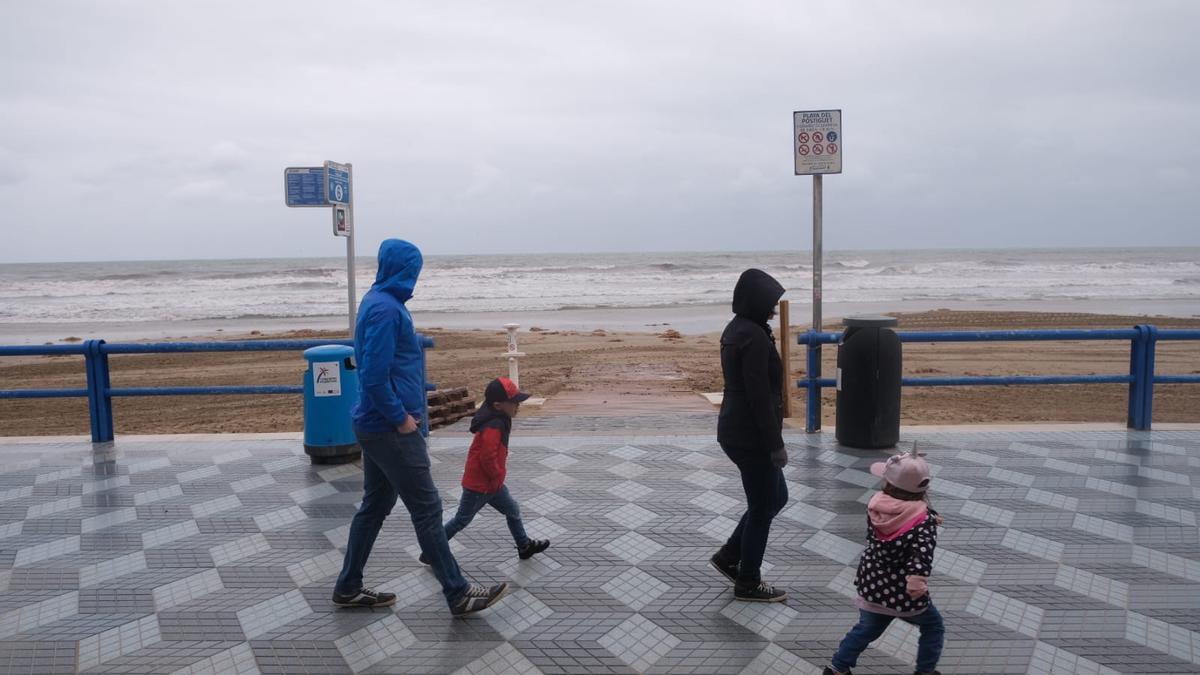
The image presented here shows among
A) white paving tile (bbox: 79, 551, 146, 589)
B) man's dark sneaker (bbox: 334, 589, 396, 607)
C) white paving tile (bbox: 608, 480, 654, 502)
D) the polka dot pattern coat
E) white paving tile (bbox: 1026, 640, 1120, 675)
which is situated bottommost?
white paving tile (bbox: 1026, 640, 1120, 675)

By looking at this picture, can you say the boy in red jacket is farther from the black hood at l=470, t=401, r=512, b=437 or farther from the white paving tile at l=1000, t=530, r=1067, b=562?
the white paving tile at l=1000, t=530, r=1067, b=562

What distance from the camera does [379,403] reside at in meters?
4.02

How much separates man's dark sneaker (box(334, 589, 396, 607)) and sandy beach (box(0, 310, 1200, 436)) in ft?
18.7

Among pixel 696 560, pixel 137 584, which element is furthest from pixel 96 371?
pixel 696 560

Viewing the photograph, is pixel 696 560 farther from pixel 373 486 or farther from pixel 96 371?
pixel 96 371

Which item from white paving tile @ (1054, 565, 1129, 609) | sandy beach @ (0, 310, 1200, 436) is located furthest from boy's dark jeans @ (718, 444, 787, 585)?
sandy beach @ (0, 310, 1200, 436)

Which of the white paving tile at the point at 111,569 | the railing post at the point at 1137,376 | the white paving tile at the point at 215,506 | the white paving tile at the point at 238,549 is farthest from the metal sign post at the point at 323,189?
the railing post at the point at 1137,376

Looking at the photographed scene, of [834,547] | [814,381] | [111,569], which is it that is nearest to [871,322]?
[814,381]

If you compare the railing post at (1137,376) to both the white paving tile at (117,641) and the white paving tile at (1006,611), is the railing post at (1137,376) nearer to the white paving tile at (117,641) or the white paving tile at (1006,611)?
the white paving tile at (1006,611)

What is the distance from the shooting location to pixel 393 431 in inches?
163

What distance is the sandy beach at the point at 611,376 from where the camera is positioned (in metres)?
11.5

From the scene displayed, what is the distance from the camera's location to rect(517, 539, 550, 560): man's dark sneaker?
5.02m

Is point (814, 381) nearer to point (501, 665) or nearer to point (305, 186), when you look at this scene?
point (501, 665)

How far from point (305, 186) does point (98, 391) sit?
8.67ft
